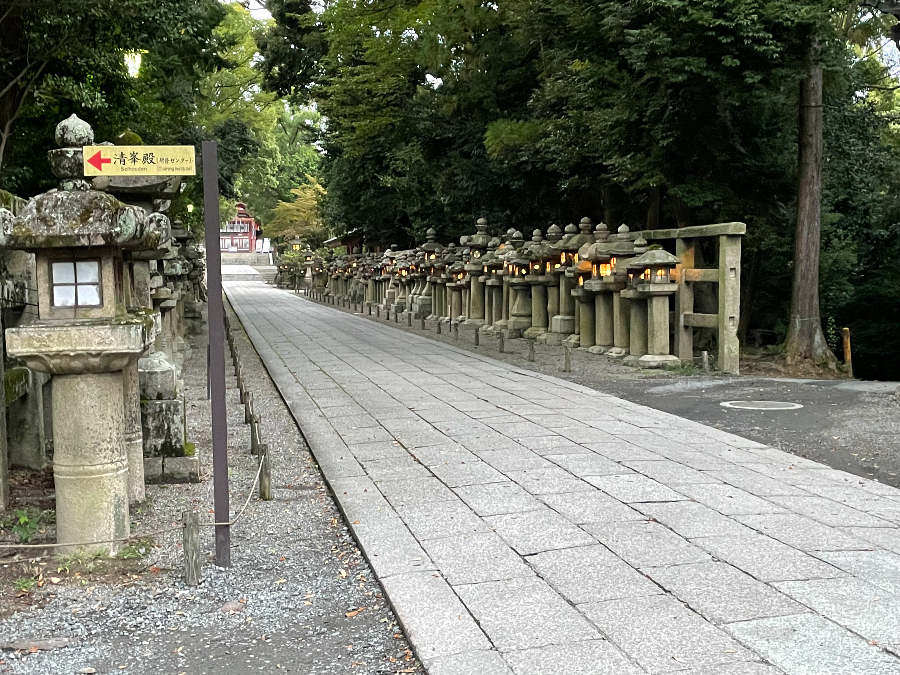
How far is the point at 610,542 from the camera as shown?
526 centimetres

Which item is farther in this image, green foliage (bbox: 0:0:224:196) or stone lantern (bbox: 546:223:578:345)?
stone lantern (bbox: 546:223:578:345)

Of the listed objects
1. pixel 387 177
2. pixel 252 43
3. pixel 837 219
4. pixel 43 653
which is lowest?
pixel 43 653

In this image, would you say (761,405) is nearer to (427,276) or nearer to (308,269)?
(427,276)

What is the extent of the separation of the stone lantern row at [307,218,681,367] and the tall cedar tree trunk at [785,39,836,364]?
96.1 inches

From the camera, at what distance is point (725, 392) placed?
39.2 feet

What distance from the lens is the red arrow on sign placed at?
4980 millimetres

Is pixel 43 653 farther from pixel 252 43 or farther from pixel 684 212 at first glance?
pixel 252 43

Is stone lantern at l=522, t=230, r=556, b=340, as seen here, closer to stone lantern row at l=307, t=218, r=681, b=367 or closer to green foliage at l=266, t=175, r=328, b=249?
stone lantern row at l=307, t=218, r=681, b=367

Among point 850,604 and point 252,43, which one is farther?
point 252,43

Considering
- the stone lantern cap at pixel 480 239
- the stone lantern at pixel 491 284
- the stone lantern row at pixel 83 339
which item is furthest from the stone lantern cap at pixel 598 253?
the stone lantern row at pixel 83 339

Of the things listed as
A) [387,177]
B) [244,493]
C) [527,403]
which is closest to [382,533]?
[244,493]

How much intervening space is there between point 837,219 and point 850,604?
16670 mm

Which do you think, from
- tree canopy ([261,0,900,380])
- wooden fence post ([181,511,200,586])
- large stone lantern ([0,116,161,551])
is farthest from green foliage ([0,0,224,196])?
wooden fence post ([181,511,200,586])

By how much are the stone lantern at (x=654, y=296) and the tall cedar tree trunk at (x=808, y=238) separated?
10.2ft
